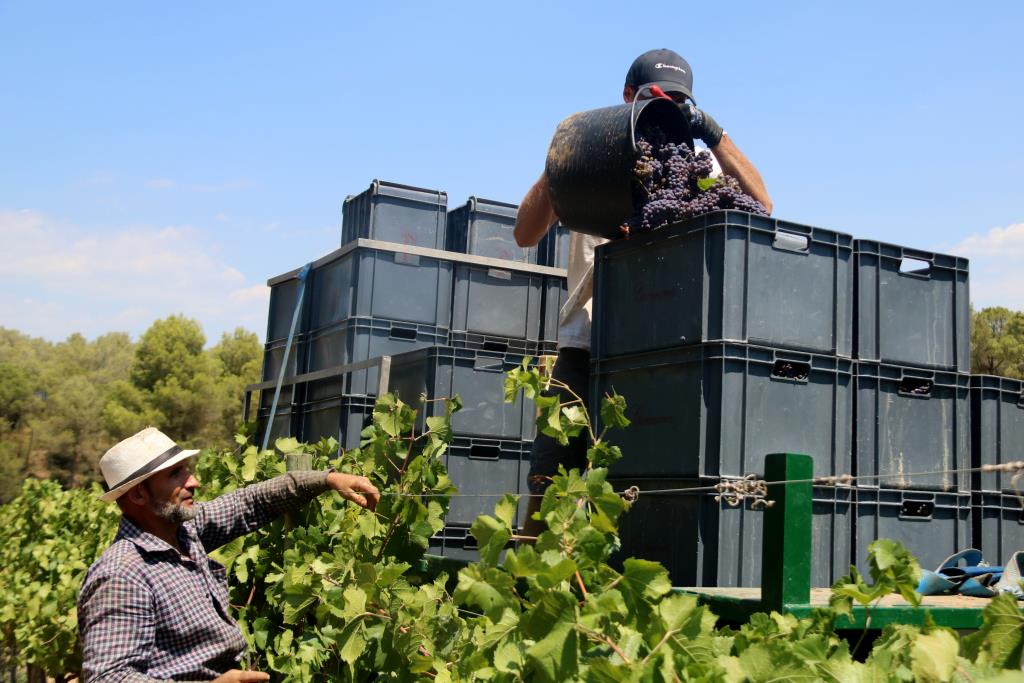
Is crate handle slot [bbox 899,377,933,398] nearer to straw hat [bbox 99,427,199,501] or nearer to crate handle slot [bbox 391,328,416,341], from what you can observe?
straw hat [bbox 99,427,199,501]

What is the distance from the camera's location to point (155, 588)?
9.29 ft

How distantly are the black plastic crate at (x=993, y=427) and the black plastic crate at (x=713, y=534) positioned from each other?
842 millimetres

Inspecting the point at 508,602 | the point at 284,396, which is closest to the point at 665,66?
the point at 508,602

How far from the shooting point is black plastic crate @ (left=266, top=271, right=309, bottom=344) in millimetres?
7723

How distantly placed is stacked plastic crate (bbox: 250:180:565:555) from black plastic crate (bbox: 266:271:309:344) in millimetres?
12

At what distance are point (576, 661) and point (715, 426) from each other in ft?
5.46

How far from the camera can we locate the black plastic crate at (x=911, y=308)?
3617mm

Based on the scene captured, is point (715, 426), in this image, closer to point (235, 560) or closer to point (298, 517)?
point (298, 517)

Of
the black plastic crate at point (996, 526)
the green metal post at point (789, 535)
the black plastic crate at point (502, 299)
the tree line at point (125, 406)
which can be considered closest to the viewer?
the green metal post at point (789, 535)

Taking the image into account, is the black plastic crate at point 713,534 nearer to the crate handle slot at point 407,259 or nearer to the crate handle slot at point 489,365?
the crate handle slot at point 489,365

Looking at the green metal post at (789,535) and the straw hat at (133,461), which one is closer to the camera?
the green metal post at (789,535)

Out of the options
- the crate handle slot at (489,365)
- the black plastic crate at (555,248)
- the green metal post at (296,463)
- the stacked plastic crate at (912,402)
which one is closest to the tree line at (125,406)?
the black plastic crate at (555,248)

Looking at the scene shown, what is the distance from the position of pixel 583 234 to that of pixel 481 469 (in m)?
1.80

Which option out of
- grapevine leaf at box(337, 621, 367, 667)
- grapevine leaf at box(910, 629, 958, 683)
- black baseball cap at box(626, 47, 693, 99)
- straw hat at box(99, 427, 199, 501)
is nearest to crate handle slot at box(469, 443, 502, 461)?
black baseball cap at box(626, 47, 693, 99)
